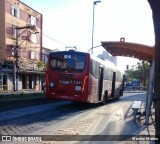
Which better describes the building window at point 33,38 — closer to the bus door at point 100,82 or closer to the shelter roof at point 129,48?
the bus door at point 100,82

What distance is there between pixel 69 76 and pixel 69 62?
0.89m

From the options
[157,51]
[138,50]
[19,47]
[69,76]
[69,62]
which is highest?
[19,47]

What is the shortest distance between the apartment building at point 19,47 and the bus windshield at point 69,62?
73.7ft

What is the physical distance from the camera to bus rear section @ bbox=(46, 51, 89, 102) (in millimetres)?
17688

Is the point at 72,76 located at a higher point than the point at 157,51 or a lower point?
lower

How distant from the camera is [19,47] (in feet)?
153

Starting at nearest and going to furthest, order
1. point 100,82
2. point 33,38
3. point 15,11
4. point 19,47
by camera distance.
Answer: point 100,82
point 15,11
point 19,47
point 33,38

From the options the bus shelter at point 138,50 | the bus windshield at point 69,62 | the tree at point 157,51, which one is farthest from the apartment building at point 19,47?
the tree at point 157,51

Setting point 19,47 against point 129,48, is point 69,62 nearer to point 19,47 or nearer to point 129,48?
point 129,48

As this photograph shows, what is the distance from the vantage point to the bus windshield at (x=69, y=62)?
17.9 meters

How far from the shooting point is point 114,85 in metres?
26.9

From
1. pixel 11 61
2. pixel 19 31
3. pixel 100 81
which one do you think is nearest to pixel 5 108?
pixel 100 81

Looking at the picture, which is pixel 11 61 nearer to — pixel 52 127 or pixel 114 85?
pixel 114 85

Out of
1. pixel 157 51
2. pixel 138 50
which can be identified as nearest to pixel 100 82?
pixel 138 50
